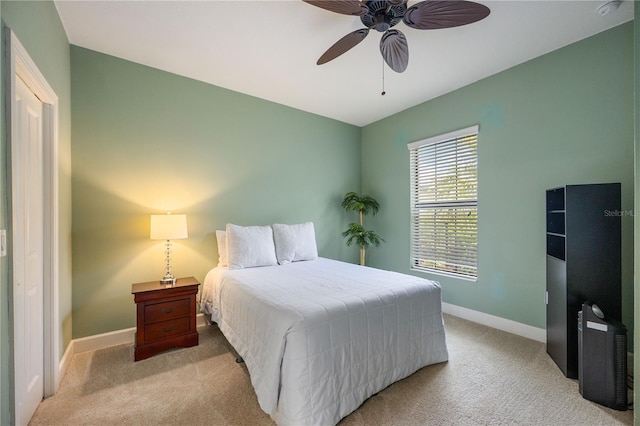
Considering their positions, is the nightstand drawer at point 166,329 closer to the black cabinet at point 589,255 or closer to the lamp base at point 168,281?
the lamp base at point 168,281

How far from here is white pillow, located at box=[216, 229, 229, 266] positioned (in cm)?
314

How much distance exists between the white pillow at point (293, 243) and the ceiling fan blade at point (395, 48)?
2128mm

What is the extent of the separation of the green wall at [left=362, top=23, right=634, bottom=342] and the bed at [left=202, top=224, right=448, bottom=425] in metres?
1.25

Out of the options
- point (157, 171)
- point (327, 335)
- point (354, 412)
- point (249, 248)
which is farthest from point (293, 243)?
point (354, 412)

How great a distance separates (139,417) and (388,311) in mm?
1746

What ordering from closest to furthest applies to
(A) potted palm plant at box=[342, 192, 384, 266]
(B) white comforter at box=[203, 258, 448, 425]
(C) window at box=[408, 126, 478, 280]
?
(B) white comforter at box=[203, 258, 448, 425], (C) window at box=[408, 126, 478, 280], (A) potted palm plant at box=[342, 192, 384, 266]

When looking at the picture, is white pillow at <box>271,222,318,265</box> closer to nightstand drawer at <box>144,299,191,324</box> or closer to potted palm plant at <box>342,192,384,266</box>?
potted palm plant at <box>342,192,384,266</box>

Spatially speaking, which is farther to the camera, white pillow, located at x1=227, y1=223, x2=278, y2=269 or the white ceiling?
white pillow, located at x1=227, y1=223, x2=278, y2=269

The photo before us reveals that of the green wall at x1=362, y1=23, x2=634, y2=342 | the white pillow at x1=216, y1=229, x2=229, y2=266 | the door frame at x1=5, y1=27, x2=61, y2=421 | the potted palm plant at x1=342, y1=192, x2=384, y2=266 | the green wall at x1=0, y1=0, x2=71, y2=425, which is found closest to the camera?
the green wall at x1=0, y1=0, x2=71, y2=425

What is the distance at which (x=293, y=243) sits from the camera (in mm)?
3455

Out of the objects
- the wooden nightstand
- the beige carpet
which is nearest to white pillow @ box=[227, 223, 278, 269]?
the wooden nightstand

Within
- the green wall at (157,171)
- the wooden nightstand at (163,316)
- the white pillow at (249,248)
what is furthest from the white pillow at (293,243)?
the wooden nightstand at (163,316)

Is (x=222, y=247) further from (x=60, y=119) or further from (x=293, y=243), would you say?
(x=60, y=119)

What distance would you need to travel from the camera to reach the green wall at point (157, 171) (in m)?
2.66
